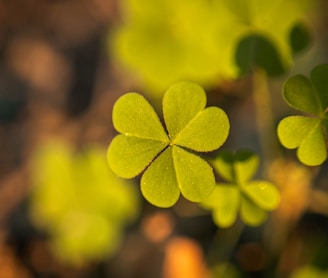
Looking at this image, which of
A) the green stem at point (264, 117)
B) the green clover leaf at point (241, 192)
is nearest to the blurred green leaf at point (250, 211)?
the green clover leaf at point (241, 192)

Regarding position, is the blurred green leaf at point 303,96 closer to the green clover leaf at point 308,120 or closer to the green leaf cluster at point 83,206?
the green clover leaf at point 308,120

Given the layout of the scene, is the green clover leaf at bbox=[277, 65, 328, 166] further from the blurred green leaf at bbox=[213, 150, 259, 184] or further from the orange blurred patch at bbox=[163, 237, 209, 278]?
the orange blurred patch at bbox=[163, 237, 209, 278]

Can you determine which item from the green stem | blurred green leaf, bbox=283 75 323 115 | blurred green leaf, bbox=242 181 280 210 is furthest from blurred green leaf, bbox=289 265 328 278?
blurred green leaf, bbox=283 75 323 115

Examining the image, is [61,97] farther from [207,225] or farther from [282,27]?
[282,27]

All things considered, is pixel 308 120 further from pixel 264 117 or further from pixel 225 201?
pixel 264 117

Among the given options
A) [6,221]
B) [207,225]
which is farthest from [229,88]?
[6,221]

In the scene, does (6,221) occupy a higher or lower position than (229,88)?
lower

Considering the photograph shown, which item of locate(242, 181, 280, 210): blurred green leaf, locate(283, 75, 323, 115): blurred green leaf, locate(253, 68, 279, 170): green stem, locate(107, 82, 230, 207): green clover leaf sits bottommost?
locate(253, 68, 279, 170): green stem
